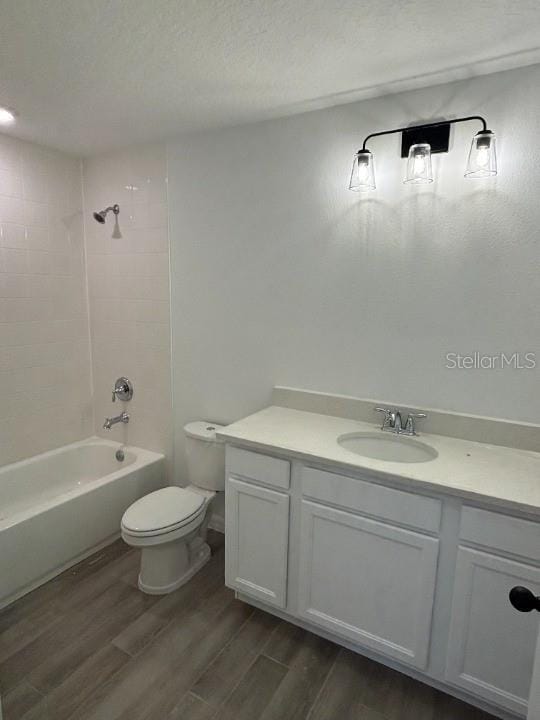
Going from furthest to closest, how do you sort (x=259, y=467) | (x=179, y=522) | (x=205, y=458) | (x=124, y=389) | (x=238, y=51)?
(x=124, y=389) < (x=205, y=458) < (x=179, y=522) < (x=259, y=467) < (x=238, y=51)

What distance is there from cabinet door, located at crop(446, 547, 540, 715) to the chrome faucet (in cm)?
56

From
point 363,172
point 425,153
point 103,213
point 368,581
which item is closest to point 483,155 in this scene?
point 425,153

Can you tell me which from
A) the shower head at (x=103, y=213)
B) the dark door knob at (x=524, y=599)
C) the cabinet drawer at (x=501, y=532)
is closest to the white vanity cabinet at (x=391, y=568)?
the cabinet drawer at (x=501, y=532)

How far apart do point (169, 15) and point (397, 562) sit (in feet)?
6.47

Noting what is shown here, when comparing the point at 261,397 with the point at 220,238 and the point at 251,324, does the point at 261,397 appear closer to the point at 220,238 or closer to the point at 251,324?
the point at 251,324

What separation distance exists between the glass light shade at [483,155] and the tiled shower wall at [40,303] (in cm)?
240

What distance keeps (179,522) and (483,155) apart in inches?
79.2

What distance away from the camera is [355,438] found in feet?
6.23

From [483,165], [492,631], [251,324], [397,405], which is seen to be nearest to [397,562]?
[492,631]

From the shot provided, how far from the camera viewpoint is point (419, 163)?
1652mm

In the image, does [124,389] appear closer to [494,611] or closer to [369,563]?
[369,563]

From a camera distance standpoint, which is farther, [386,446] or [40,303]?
[40,303]

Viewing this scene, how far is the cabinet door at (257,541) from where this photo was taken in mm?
1752

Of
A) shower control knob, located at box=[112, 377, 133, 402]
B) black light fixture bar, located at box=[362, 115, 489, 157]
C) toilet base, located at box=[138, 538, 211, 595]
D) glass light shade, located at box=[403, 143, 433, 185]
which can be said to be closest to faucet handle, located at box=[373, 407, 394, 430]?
glass light shade, located at box=[403, 143, 433, 185]
